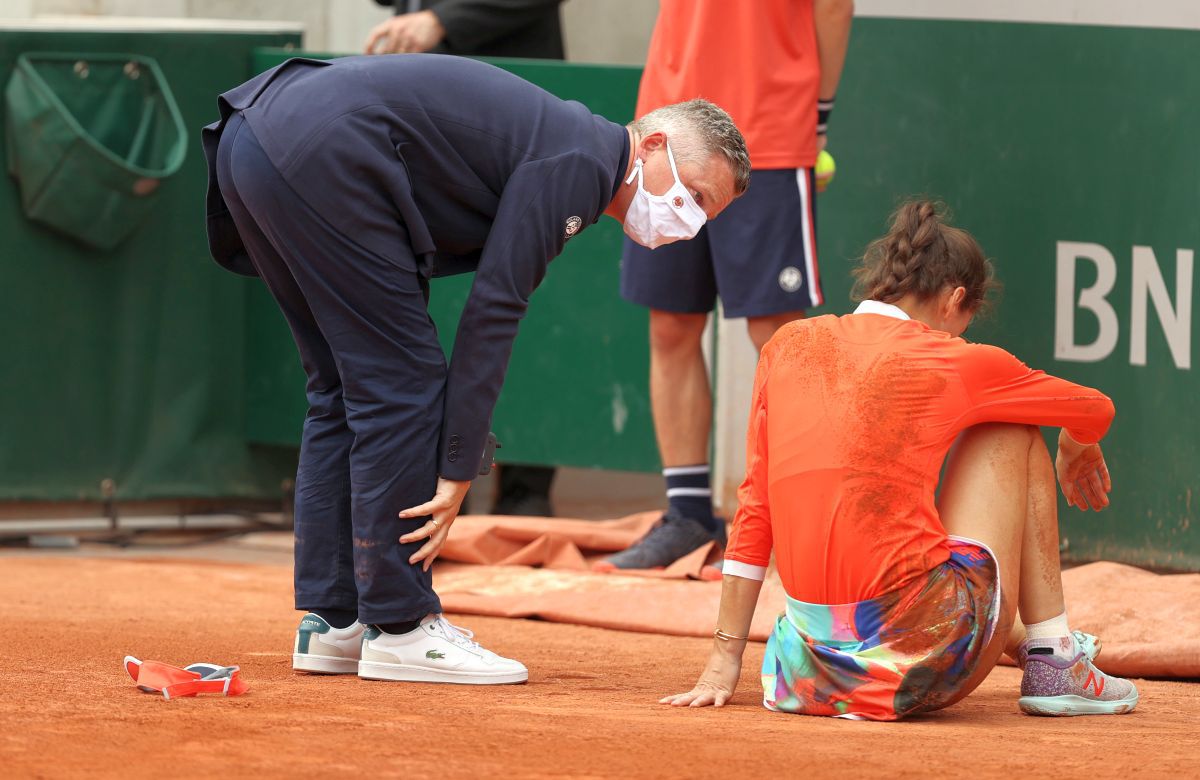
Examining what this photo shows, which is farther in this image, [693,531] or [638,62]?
[638,62]

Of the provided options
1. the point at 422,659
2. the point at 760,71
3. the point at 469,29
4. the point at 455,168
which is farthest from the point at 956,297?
the point at 469,29

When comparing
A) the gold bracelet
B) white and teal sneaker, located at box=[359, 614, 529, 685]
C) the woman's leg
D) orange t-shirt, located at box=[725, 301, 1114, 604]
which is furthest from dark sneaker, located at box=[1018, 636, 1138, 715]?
white and teal sneaker, located at box=[359, 614, 529, 685]

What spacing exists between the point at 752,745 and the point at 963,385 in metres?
0.76

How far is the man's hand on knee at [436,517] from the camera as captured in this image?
3.33 m

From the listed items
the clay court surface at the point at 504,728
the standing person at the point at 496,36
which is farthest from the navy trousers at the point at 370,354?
the standing person at the point at 496,36

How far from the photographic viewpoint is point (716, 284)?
17.0 ft

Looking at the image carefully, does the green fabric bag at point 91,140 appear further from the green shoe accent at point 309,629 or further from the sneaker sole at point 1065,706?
the sneaker sole at point 1065,706

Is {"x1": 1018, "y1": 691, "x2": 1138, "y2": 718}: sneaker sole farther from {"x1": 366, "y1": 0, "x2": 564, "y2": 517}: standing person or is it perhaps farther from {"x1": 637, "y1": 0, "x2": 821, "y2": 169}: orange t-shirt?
{"x1": 366, "y1": 0, "x2": 564, "y2": 517}: standing person

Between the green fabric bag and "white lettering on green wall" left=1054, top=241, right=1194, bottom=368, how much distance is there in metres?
2.87

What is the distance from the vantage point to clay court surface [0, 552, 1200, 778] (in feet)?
8.69

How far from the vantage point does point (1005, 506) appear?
3.23m

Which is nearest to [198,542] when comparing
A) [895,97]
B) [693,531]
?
[693,531]

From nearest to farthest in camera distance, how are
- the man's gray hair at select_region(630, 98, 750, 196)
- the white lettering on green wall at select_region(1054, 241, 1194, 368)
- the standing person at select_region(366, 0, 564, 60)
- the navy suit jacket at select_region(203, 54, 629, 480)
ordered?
the navy suit jacket at select_region(203, 54, 629, 480) → the man's gray hair at select_region(630, 98, 750, 196) → the white lettering on green wall at select_region(1054, 241, 1194, 368) → the standing person at select_region(366, 0, 564, 60)

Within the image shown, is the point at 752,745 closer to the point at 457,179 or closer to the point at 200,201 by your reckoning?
the point at 457,179
